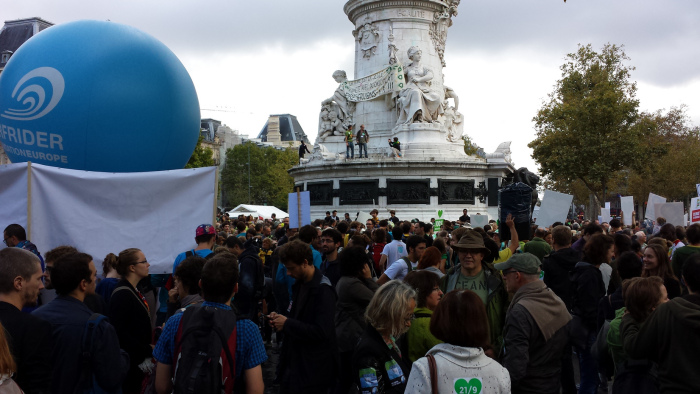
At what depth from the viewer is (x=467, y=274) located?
606 cm

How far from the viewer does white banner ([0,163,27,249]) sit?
707cm

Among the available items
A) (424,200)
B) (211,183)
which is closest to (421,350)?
(211,183)

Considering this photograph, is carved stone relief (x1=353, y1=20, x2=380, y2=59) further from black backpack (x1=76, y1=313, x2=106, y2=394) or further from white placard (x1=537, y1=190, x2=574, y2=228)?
black backpack (x1=76, y1=313, x2=106, y2=394)

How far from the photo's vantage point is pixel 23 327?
12.2ft

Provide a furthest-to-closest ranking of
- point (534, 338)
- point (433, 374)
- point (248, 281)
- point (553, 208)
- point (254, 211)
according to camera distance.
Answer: point (254, 211) < point (553, 208) < point (248, 281) < point (534, 338) < point (433, 374)

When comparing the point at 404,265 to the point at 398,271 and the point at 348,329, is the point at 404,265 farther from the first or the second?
the point at 348,329

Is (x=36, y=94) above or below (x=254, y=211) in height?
above

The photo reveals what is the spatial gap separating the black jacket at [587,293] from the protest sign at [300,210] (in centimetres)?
759

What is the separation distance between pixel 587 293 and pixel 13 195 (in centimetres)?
619

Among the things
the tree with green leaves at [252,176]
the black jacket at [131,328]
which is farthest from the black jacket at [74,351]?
the tree with green leaves at [252,176]

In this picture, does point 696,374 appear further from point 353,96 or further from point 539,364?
point 353,96

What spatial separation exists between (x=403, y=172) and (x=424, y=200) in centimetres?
142

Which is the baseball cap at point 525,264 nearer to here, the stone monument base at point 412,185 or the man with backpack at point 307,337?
the man with backpack at point 307,337

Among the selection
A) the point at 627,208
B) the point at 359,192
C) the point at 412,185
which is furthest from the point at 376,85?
the point at 627,208
